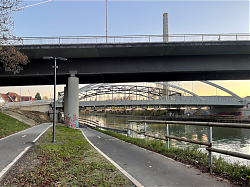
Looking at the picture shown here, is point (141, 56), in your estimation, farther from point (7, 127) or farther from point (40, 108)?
point (40, 108)

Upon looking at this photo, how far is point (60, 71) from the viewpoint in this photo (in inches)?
930

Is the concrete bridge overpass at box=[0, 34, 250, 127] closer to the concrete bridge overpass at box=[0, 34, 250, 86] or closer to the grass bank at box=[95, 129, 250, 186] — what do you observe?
the concrete bridge overpass at box=[0, 34, 250, 86]

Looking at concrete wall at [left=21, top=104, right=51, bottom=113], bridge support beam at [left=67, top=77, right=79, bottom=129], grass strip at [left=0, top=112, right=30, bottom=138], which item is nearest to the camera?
grass strip at [left=0, top=112, right=30, bottom=138]

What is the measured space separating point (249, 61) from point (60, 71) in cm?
2030

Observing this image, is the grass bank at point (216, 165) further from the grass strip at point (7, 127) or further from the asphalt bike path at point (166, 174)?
the grass strip at point (7, 127)

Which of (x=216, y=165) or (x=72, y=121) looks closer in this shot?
(x=216, y=165)

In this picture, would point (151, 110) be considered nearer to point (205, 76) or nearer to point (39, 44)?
point (205, 76)

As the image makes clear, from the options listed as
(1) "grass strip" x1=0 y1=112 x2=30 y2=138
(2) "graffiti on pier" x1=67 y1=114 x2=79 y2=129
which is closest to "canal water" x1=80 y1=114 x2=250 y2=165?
(2) "graffiti on pier" x1=67 y1=114 x2=79 y2=129

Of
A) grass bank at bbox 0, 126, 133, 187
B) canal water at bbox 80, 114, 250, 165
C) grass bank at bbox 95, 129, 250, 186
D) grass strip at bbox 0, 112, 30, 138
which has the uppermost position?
grass bank at bbox 95, 129, 250, 186

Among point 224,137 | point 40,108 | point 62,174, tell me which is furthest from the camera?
point 40,108

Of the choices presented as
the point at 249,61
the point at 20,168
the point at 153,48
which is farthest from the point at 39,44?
the point at 249,61

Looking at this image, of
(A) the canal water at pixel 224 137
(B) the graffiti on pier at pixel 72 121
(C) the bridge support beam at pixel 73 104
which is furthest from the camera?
(B) the graffiti on pier at pixel 72 121

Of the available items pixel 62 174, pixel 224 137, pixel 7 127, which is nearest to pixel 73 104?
pixel 7 127

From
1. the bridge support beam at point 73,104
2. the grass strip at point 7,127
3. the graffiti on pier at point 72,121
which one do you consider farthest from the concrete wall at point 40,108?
the bridge support beam at point 73,104
